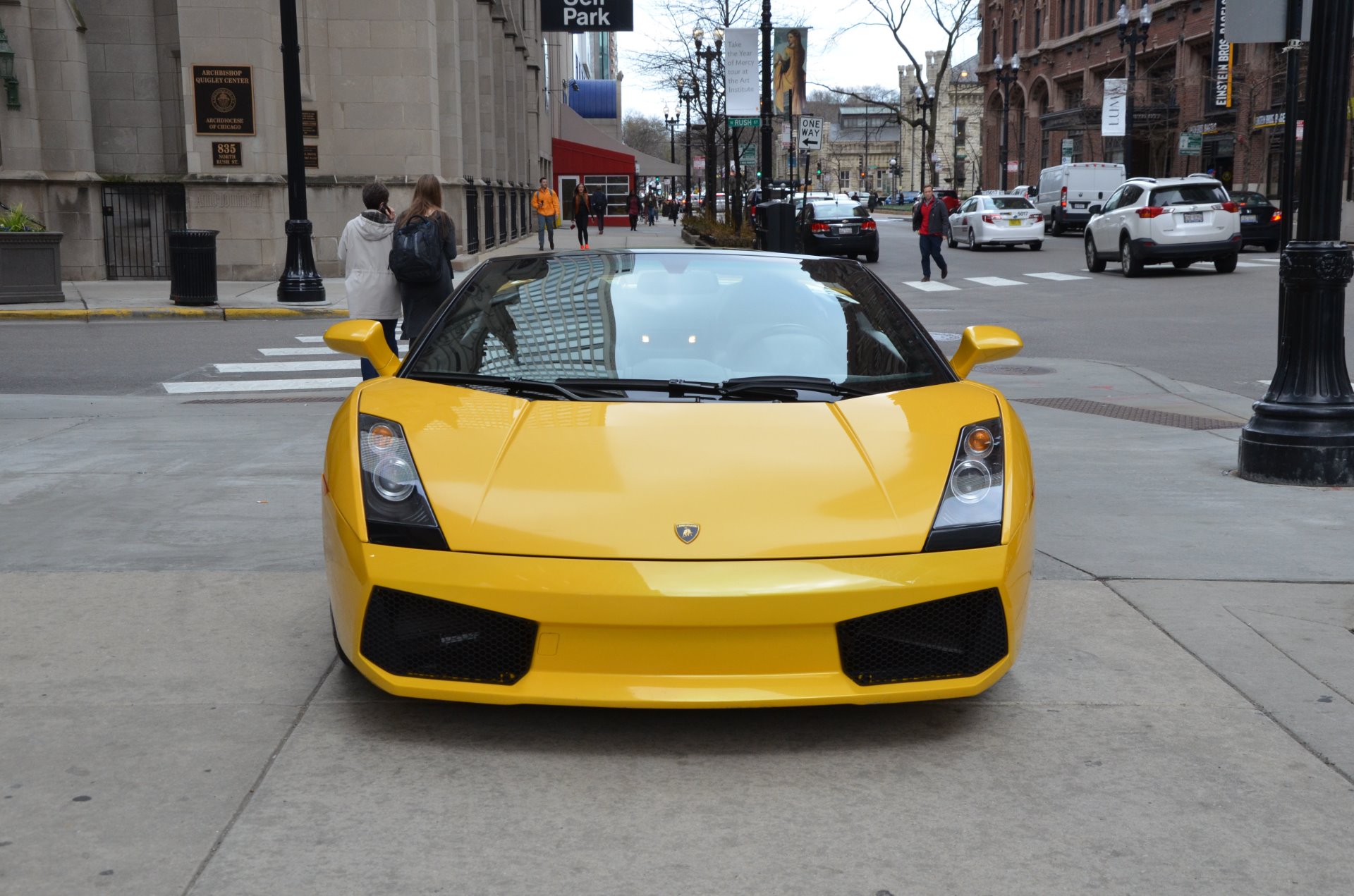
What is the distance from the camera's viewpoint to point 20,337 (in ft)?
51.3

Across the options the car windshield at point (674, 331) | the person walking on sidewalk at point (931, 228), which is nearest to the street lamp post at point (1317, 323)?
the car windshield at point (674, 331)

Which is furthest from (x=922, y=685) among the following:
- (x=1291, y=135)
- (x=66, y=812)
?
(x=1291, y=135)

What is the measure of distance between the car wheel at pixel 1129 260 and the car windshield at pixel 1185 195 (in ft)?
3.21

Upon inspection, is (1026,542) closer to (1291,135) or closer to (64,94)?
(1291,135)

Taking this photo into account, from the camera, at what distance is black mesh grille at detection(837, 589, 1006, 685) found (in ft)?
11.7

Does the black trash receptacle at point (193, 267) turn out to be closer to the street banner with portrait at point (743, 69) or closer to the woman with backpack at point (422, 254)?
the woman with backpack at point (422, 254)

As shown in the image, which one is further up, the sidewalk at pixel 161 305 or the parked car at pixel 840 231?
the parked car at pixel 840 231

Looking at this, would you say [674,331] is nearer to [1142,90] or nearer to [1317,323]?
[1317,323]

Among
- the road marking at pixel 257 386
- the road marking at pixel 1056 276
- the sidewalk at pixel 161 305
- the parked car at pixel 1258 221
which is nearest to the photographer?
the road marking at pixel 257 386

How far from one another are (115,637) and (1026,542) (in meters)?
2.88

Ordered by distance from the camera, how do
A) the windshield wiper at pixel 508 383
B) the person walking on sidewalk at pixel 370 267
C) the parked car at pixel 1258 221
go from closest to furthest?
the windshield wiper at pixel 508 383 → the person walking on sidewalk at pixel 370 267 → the parked car at pixel 1258 221

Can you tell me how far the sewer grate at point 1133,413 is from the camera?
941 centimetres

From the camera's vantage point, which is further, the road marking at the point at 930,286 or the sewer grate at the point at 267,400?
the road marking at the point at 930,286

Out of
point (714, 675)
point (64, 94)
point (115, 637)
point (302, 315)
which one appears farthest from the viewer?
point (64, 94)
